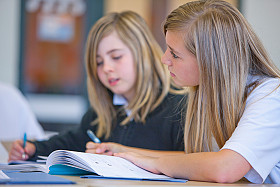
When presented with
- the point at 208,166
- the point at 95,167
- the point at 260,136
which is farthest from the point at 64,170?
the point at 260,136

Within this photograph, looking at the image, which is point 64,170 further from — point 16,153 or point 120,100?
point 120,100

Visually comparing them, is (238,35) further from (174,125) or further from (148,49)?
(148,49)

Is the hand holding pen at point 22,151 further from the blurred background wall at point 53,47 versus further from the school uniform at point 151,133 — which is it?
the blurred background wall at point 53,47

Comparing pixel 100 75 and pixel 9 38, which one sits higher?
pixel 100 75

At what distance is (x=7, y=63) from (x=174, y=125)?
3551 mm

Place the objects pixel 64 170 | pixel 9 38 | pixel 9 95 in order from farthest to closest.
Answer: pixel 9 38 → pixel 9 95 → pixel 64 170

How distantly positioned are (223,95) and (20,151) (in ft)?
2.57

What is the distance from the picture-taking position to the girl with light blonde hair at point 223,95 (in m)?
0.95

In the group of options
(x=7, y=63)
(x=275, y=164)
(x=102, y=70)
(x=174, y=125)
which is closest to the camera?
(x=275, y=164)

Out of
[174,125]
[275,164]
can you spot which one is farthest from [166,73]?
[275,164]

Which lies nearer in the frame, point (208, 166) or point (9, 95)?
point (208, 166)

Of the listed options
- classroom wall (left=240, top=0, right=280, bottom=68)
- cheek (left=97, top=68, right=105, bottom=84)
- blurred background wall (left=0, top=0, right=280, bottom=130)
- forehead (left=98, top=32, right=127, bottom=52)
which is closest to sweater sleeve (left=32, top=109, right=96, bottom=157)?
cheek (left=97, top=68, right=105, bottom=84)

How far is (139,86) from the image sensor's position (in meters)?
1.68

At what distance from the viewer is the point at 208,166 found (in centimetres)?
94
